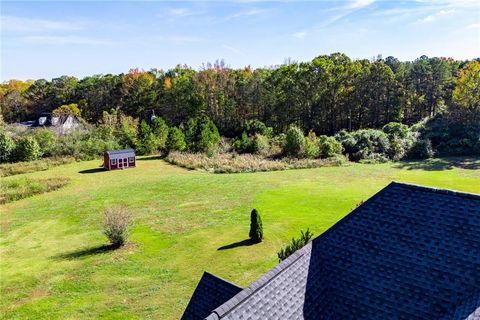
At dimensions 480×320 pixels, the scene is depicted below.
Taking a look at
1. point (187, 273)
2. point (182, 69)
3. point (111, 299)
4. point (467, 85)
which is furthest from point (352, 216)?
point (182, 69)

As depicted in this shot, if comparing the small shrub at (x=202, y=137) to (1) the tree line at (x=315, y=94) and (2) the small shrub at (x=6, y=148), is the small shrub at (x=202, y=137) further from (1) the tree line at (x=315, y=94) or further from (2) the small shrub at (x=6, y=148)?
(2) the small shrub at (x=6, y=148)

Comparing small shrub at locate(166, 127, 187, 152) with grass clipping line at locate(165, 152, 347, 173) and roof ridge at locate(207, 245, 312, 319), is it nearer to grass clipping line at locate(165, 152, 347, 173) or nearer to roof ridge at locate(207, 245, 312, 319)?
grass clipping line at locate(165, 152, 347, 173)

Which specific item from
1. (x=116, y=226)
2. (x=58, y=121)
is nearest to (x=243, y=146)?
(x=116, y=226)

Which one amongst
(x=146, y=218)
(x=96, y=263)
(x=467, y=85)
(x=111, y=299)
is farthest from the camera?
(x=467, y=85)

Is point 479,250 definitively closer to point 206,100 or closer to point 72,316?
point 72,316

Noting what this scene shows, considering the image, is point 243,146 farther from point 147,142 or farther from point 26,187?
point 26,187

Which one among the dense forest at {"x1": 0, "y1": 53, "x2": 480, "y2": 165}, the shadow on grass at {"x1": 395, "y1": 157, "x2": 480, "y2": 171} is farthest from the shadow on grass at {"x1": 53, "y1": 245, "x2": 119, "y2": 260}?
the shadow on grass at {"x1": 395, "y1": 157, "x2": 480, "y2": 171}

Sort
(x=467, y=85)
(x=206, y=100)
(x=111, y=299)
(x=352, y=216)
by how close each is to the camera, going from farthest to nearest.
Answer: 1. (x=206, y=100)
2. (x=467, y=85)
3. (x=111, y=299)
4. (x=352, y=216)
